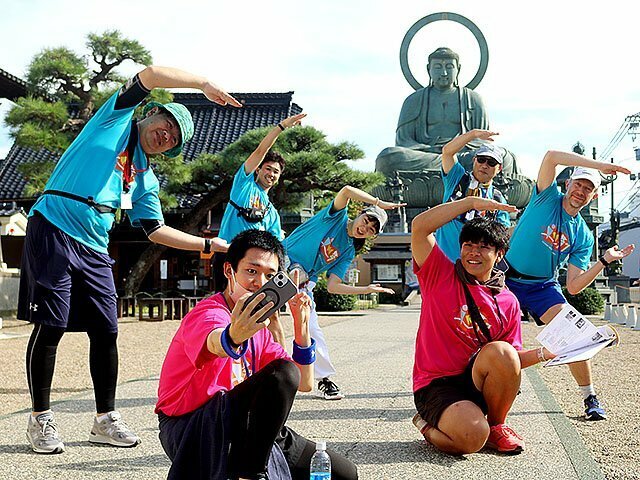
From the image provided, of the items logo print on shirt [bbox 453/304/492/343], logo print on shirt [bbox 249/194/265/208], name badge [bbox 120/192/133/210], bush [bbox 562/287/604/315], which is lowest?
bush [bbox 562/287/604/315]

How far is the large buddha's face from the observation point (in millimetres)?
23875

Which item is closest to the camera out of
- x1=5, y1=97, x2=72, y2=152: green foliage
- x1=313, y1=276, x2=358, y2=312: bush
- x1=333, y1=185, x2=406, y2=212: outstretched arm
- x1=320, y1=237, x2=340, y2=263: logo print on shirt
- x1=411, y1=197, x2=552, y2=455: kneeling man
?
x1=411, y1=197, x2=552, y2=455: kneeling man

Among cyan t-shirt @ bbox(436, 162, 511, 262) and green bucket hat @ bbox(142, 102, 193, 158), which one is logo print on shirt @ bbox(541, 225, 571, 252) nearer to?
cyan t-shirt @ bbox(436, 162, 511, 262)

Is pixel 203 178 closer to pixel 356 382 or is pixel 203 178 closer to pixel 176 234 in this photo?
pixel 356 382

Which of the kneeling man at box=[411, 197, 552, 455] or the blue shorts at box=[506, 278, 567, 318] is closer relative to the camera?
the kneeling man at box=[411, 197, 552, 455]

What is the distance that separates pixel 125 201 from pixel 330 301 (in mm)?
14444

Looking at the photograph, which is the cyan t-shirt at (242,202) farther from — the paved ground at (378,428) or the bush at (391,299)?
the bush at (391,299)

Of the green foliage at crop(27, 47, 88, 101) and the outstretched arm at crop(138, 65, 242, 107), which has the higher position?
the green foliage at crop(27, 47, 88, 101)

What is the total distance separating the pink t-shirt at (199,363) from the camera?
7.32 ft

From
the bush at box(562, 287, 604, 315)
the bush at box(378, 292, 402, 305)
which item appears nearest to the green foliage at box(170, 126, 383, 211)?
the bush at box(562, 287, 604, 315)

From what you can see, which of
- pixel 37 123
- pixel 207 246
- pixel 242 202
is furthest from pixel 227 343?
pixel 37 123

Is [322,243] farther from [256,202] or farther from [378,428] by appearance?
[378,428]

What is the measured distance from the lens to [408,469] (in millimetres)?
3066

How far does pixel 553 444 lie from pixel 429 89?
21.7m
